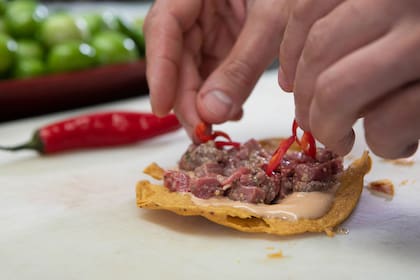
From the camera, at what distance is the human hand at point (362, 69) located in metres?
1.33

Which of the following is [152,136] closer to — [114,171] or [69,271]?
[114,171]

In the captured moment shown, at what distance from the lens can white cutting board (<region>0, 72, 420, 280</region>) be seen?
1.68 m

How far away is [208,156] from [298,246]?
1.89ft

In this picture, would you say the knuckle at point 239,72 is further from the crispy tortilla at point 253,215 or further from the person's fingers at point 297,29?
the person's fingers at point 297,29

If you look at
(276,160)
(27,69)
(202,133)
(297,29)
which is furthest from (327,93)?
(27,69)

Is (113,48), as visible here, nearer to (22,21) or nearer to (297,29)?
(22,21)

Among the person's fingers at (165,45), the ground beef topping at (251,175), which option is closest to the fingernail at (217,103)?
the person's fingers at (165,45)

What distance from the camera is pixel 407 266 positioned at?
1628 millimetres

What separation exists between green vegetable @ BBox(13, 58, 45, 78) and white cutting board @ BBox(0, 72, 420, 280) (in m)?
1.44

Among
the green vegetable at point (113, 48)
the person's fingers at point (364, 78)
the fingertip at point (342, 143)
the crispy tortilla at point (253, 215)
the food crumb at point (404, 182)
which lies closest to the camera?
the person's fingers at point (364, 78)

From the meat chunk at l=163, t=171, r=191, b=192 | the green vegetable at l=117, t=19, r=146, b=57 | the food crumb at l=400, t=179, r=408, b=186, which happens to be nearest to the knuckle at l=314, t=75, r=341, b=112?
the meat chunk at l=163, t=171, r=191, b=192

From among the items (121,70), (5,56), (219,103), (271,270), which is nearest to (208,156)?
(219,103)

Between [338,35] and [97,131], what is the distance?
1.83 meters

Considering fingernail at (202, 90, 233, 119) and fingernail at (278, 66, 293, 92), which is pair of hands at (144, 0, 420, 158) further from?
fingernail at (202, 90, 233, 119)
